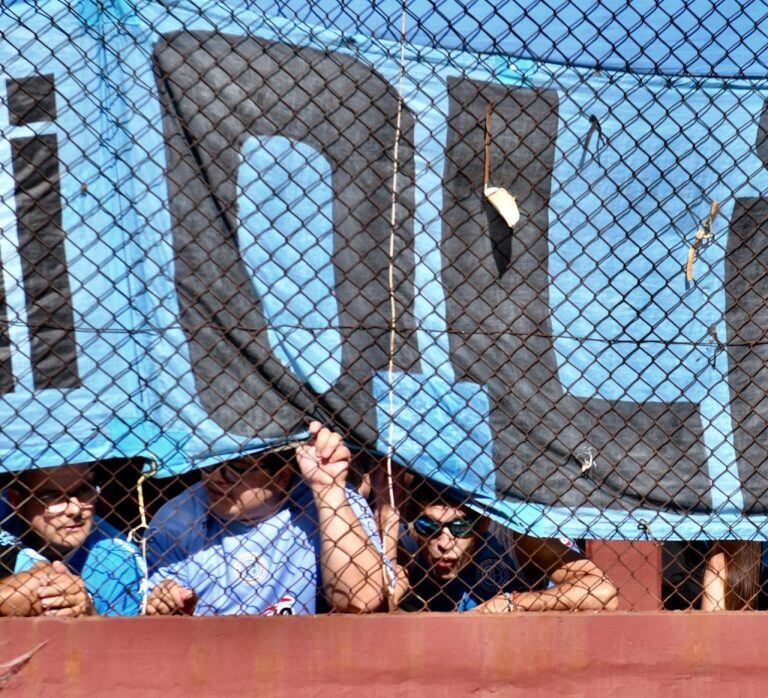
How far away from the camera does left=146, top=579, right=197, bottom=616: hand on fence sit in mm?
3473

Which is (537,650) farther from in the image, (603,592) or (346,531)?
(346,531)

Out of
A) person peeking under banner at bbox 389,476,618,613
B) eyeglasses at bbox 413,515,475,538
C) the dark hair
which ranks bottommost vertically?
person peeking under banner at bbox 389,476,618,613

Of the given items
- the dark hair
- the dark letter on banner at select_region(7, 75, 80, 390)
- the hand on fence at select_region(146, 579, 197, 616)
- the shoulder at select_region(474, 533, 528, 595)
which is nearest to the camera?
the dark letter on banner at select_region(7, 75, 80, 390)

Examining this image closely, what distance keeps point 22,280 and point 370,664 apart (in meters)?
1.64

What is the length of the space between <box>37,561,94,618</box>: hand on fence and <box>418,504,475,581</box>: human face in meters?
1.11

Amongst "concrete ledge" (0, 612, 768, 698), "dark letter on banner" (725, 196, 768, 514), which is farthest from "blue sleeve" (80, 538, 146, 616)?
"dark letter on banner" (725, 196, 768, 514)

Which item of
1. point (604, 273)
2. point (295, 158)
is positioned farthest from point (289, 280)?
point (604, 273)

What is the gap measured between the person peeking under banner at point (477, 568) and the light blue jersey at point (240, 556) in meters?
0.19

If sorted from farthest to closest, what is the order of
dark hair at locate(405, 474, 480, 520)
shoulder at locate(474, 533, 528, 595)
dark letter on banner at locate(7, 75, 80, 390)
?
shoulder at locate(474, 533, 528, 595) < dark hair at locate(405, 474, 480, 520) < dark letter on banner at locate(7, 75, 80, 390)

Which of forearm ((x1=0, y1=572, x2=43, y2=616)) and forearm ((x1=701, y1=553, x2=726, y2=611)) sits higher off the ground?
forearm ((x1=0, y1=572, x2=43, y2=616))

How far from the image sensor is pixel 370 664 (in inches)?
138

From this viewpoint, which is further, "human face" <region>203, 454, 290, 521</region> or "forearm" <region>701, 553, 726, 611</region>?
"forearm" <region>701, 553, 726, 611</region>

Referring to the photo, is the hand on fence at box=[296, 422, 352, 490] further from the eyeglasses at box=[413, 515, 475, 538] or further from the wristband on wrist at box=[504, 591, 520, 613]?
the wristband on wrist at box=[504, 591, 520, 613]

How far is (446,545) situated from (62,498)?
4.09ft
